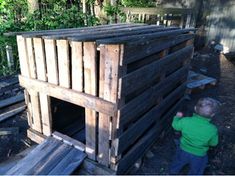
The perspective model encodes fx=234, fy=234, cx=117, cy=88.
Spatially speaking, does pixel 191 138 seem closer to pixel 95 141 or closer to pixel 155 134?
pixel 155 134

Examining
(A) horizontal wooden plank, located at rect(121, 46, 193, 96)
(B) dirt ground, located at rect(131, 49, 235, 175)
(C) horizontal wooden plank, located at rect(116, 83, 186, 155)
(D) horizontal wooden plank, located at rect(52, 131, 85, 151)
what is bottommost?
(B) dirt ground, located at rect(131, 49, 235, 175)

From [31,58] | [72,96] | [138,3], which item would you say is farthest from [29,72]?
[138,3]

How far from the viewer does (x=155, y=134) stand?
3.80m

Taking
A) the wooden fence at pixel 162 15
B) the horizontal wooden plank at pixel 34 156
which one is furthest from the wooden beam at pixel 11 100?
the wooden fence at pixel 162 15

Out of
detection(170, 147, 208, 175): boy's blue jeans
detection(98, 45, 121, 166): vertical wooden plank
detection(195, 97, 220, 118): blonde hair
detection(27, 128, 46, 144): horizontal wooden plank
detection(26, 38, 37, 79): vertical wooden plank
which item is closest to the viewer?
detection(98, 45, 121, 166): vertical wooden plank

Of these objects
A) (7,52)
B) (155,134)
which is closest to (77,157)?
(155,134)

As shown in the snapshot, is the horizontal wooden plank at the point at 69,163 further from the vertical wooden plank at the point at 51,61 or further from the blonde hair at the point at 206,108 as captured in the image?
the blonde hair at the point at 206,108

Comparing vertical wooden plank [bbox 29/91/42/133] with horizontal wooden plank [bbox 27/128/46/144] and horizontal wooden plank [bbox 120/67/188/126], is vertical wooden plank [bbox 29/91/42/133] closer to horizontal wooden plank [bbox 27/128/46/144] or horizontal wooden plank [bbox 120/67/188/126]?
horizontal wooden plank [bbox 27/128/46/144]

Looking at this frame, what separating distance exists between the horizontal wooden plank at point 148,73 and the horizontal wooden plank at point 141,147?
35.2 inches

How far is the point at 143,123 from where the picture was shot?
322 cm

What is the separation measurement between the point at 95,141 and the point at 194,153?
1.30 m

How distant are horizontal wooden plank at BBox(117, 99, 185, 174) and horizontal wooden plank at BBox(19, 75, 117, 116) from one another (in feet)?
2.60

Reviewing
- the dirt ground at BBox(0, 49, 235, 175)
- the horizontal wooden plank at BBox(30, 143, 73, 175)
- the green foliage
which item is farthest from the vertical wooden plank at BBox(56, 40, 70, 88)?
the green foliage

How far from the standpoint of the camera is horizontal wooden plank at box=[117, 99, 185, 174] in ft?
9.88
